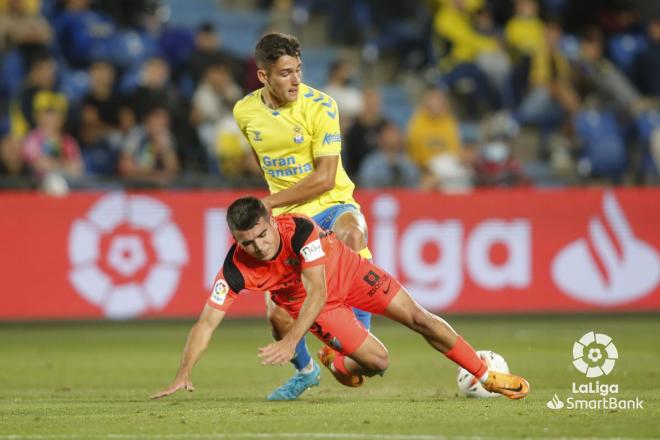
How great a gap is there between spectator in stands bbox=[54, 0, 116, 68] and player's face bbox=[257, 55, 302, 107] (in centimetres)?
938

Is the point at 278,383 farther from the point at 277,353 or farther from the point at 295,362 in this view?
the point at 277,353

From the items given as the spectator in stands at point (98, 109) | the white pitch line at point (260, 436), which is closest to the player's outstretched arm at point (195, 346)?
the white pitch line at point (260, 436)

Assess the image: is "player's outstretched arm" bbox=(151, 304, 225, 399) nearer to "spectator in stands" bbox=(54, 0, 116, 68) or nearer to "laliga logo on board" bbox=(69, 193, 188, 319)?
"laliga logo on board" bbox=(69, 193, 188, 319)

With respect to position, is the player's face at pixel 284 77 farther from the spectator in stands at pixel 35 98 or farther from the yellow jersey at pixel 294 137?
the spectator in stands at pixel 35 98

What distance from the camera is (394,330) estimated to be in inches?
670

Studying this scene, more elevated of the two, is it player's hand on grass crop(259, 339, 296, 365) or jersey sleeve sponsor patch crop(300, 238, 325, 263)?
jersey sleeve sponsor patch crop(300, 238, 325, 263)

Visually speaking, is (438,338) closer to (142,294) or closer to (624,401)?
(624,401)

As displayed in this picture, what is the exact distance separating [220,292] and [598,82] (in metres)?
13.3

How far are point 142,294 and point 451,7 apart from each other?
24.3 ft

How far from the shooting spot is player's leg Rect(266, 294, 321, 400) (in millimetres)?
9720

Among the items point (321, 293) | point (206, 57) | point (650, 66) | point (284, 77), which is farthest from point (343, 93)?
point (321, 293)

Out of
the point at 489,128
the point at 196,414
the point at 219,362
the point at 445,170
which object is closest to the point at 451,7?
the point at 489,128

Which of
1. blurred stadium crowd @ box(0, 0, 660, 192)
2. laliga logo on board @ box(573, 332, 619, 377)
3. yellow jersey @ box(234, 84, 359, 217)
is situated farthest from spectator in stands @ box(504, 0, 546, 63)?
yellow jersey @ box(234, 84, 359, 217)

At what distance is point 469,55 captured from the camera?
66.7 ft
